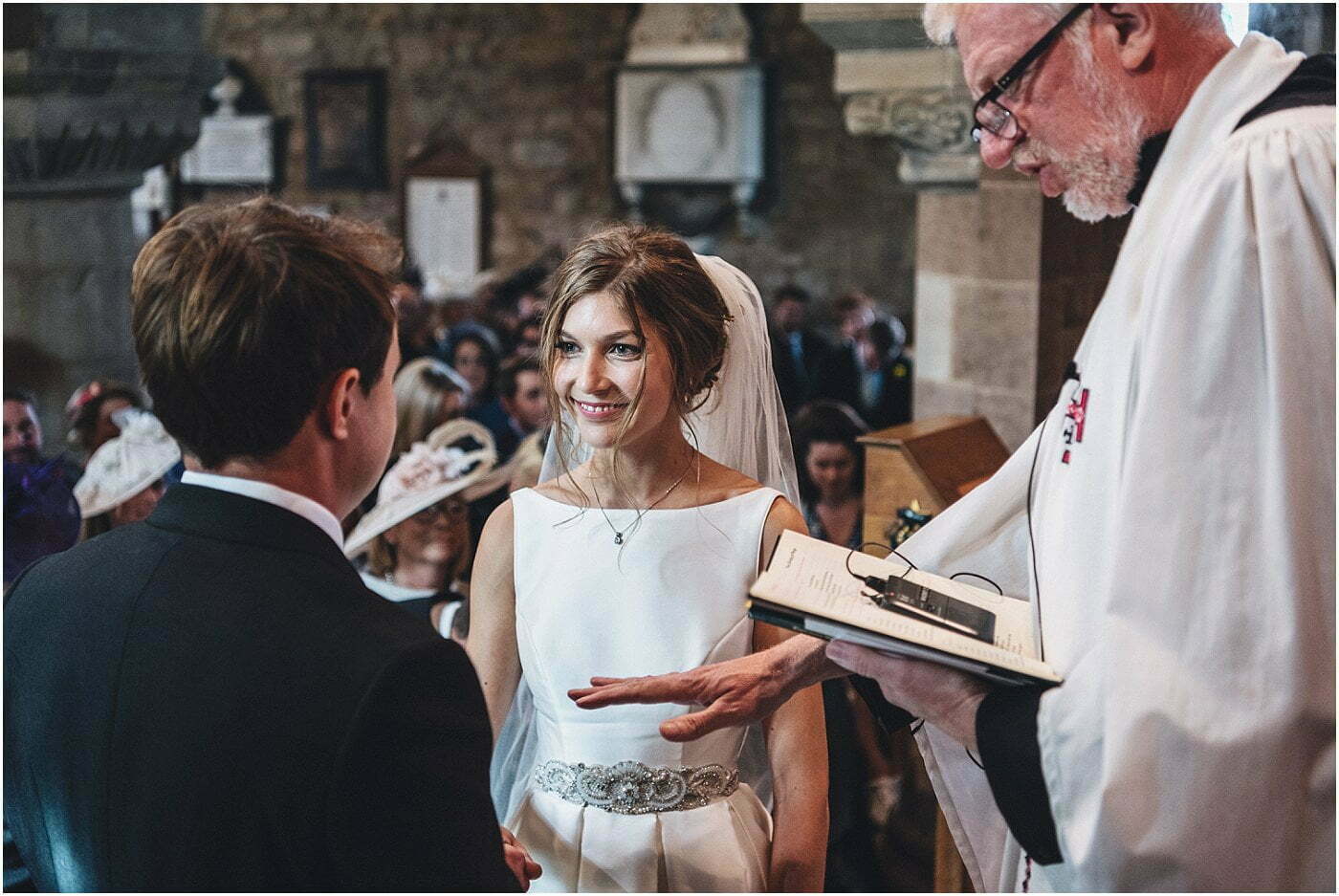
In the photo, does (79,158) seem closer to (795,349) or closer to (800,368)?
(800,368)

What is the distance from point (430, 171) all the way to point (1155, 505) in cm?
1137

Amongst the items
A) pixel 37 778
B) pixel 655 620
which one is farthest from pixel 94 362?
pixel 37 778

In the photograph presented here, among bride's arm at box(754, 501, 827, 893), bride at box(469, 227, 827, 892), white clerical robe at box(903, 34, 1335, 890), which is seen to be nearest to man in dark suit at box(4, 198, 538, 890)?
white clerical robe at box(903, 34, 1335, 890)

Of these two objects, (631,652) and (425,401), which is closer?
(631,652)

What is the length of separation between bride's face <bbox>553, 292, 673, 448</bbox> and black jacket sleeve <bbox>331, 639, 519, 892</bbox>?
2.40 ft

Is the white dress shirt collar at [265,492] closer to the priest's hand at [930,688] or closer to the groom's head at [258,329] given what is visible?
the groom's head at [258,329]

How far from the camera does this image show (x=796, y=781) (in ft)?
6.41

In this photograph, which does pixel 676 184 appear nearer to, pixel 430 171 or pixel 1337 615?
pixel 430 171

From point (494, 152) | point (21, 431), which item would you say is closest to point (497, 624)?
point (21, 431)

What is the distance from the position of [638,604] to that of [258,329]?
0.91m

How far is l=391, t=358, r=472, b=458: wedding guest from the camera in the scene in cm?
477

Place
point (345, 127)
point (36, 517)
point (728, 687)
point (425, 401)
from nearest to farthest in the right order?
point (728, 687) < point (36, 517) < point (425, 401) < point (345, 127)

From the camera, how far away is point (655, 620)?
1.97 meters

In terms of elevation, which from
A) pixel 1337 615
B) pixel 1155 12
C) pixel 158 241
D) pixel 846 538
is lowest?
pixel 846 538
